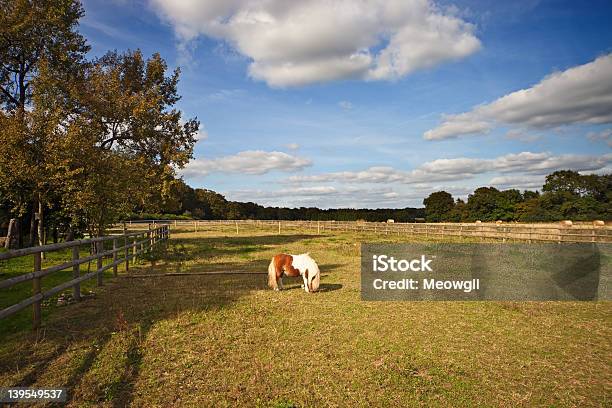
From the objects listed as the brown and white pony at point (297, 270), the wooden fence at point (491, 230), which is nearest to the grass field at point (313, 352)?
the brown and white pony at point (297, 270)

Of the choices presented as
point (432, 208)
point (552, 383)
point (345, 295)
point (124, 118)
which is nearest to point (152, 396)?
point (552, 383)

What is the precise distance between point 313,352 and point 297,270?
15.6ft

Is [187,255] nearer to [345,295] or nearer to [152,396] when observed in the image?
[345,295]

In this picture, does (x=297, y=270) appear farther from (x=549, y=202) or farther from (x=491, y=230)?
(x=549, y=202)

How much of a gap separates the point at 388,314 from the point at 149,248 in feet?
51.9

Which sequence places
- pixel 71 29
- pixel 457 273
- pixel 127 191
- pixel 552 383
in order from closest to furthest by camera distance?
pixel 552 383 < pixel 457 273 < pixel 127 191 < pixel 71 29

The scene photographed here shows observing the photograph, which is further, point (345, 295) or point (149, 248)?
point (149, 248)

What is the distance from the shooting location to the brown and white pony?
10430 millimetres

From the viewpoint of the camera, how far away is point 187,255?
20.0 meters

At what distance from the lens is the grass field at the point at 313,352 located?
4523 mm

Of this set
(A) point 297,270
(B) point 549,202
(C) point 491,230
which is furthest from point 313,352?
(B) point 549,202

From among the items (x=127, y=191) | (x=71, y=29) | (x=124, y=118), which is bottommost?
(x=127, y=191)

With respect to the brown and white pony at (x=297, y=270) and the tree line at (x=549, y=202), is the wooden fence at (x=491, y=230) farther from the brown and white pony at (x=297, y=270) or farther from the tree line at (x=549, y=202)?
the tree line at (x=549, y=202)

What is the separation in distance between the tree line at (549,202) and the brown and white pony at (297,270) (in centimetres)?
6719
